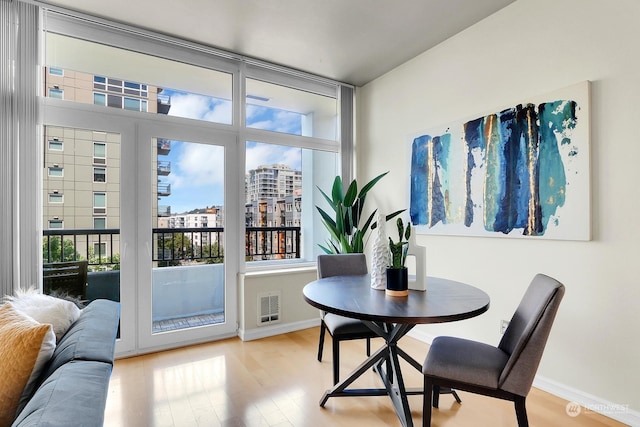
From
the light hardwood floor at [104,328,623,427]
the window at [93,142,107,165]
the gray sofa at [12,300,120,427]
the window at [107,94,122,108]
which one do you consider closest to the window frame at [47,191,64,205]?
the window at [93,142,107,165]

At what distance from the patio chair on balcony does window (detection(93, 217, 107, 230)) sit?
0.31 m

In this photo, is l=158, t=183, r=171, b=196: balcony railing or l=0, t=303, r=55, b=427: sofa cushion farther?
l=158, t=183, r=171, b=196: balcony railing

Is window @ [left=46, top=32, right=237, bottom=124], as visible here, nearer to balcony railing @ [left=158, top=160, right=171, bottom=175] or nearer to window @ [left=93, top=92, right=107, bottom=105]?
window @ [left=93, top=92, right=107, bottom=105]

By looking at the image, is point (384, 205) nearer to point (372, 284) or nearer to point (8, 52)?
point (372, 284)

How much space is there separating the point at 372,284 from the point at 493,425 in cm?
107

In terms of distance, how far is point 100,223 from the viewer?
2.97 metres

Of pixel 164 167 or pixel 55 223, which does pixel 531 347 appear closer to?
pixel 164 167

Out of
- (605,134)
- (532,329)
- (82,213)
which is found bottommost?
(532,329)

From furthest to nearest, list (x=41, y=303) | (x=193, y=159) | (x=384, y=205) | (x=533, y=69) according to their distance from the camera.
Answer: (x=384, y=205) < (x=193, y=159) < (x=533, y=69) < (x=41, y=303)

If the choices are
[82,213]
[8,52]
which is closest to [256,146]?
[82,213]

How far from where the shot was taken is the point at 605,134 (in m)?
2.18

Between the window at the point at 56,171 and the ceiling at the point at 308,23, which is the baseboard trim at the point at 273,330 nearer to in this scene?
the window at the point at 56,171

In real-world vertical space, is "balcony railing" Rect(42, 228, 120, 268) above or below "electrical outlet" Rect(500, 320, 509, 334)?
above

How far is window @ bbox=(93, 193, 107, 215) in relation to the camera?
9.69 feet
